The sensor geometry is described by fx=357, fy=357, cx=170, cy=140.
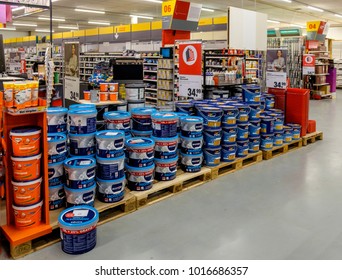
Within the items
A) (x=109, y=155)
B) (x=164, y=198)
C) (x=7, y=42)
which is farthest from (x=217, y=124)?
(x=7, y=42)

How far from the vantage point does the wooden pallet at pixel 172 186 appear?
3.68m

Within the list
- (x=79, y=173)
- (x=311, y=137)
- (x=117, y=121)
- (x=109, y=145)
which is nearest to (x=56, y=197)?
(x=79, y=173)

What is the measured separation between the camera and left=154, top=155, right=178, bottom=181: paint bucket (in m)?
4.01

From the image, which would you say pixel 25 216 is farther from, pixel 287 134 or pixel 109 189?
→ pixel 287 134

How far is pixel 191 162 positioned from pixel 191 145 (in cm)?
21

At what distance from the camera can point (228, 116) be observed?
15.4 ft

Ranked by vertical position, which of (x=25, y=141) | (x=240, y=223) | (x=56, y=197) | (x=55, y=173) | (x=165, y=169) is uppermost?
(x=25, y=141)

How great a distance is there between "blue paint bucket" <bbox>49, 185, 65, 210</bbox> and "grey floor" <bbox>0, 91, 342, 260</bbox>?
A: 18.3 inches

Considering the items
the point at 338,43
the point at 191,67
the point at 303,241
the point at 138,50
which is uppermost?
the point at 338,43

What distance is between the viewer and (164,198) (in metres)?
3.89

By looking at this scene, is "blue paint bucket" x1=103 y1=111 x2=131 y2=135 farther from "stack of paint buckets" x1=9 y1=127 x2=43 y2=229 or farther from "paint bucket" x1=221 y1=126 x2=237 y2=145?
"paint bucket" x1=221 y1=126 x2=237 y2=145

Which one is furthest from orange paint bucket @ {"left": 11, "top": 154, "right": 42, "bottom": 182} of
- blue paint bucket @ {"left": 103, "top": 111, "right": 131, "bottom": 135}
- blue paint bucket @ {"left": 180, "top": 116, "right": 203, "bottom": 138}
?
blue paint bucket @ {"left": 180, "top": 116, "right": 203, "bottom": 138}

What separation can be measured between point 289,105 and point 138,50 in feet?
26.6

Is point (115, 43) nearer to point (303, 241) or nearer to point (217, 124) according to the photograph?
point (217, 124)
